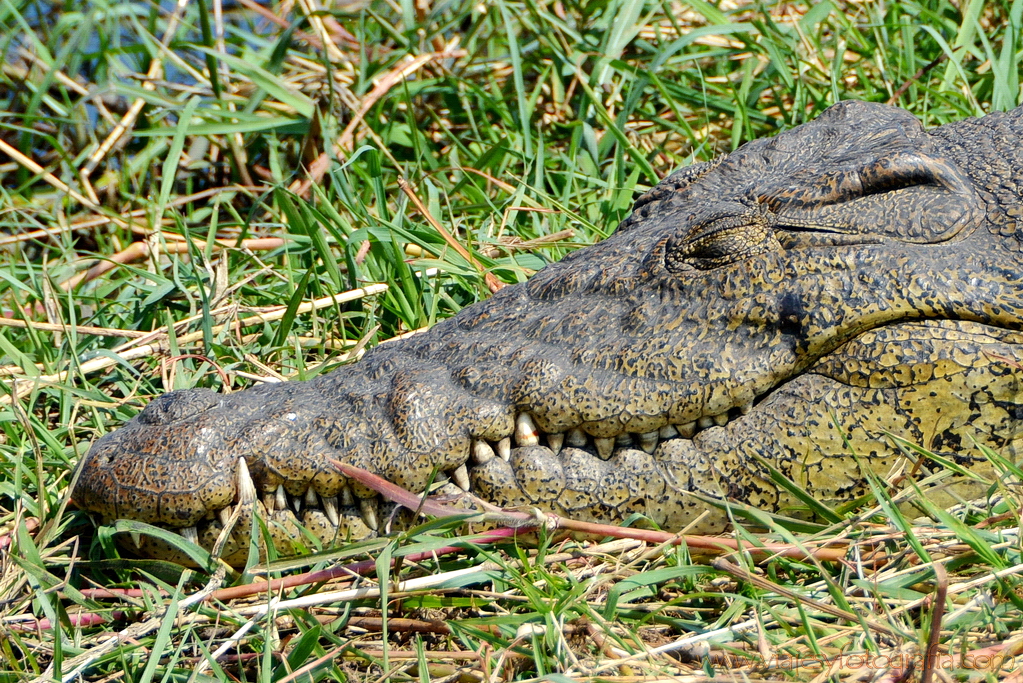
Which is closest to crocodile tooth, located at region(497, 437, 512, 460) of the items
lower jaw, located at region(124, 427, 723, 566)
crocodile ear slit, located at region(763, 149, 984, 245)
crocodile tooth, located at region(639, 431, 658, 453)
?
lower jaw, located at region(124, 427, 723, 566)

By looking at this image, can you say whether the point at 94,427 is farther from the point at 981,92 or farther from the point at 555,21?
the point at 981,92

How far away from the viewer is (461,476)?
232 cm

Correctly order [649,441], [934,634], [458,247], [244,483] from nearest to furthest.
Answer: [934,634] → [244,483] → [649,441] → [458,247]

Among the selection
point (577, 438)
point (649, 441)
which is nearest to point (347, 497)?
point (577, 438)

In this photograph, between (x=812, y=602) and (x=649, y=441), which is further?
(x=649, y=441)

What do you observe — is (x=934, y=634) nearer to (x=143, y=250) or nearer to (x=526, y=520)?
(x=526, y=520)

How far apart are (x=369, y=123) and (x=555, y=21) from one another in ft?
3.22

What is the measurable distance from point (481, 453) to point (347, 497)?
329 mm

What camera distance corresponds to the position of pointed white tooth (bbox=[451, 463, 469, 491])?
232 centimetres

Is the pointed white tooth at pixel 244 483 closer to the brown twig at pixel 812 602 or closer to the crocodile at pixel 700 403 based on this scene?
the crocodile at pixel 700 403

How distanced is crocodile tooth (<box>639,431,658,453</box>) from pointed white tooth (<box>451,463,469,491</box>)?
1.38 ft

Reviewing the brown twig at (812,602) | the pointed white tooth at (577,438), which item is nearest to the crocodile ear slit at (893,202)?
the pointed white tooth at (577,438)

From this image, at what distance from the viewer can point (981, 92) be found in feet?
13.6

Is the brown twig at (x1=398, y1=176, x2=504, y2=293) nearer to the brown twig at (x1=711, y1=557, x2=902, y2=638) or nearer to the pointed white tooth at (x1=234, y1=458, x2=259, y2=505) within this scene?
the pointed white tooth at (x1=234, y1=458, x2=259, y2=505)
